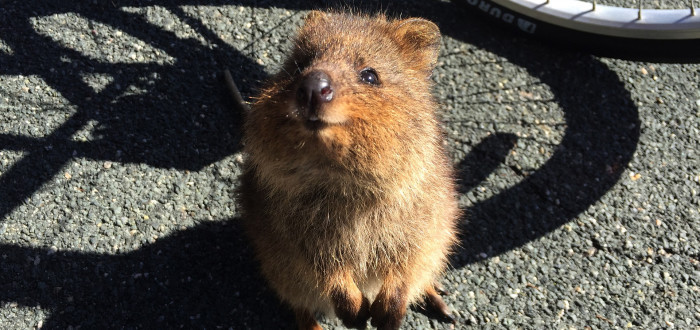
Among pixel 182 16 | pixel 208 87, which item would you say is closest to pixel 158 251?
pixel 208 87

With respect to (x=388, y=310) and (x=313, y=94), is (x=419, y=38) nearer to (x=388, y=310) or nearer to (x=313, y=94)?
(x=313, y=94)

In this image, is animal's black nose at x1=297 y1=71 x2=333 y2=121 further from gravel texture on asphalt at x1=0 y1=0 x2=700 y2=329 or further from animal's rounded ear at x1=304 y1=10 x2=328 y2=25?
gravel texture on asphalt at x1=0 y1=0 x2=700 y2=329

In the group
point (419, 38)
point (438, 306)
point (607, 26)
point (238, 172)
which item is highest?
point (419, 38)

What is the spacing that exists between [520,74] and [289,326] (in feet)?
8.38

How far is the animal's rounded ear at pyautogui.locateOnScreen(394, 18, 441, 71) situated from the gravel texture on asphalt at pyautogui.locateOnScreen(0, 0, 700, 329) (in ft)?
3.92

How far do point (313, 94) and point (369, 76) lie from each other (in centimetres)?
55

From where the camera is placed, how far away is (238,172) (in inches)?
161

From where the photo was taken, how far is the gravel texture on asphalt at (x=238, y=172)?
11.7 ft

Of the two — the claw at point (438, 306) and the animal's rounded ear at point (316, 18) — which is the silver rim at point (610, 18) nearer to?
the animal's rounded ear at point (316, 18)

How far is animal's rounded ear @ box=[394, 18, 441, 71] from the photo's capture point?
124 inches

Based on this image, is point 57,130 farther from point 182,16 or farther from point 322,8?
point 322,8

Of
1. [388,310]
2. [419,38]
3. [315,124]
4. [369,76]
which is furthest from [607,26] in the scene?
[315,124]

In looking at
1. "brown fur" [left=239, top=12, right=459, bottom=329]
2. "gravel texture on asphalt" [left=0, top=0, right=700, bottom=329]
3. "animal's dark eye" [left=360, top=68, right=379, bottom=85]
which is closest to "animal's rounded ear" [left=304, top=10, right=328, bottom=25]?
"brown fur" [left=239, top=12, right=459, bottom=329]

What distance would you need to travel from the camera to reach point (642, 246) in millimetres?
3953
